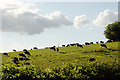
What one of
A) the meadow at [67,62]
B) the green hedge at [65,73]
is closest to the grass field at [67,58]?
the meadow at [67,62]

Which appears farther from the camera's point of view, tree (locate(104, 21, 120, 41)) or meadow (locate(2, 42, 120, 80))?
tree (locate(104, 21, 120, 41))

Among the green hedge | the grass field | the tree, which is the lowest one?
the green hedge

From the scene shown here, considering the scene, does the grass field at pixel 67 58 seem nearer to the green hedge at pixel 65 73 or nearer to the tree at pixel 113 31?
the green hedge at pixel 65 73

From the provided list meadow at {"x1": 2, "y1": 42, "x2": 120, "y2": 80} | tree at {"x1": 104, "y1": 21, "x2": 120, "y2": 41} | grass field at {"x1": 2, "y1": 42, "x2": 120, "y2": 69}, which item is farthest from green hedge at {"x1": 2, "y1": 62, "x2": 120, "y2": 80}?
tree at {"x1": 104, "y1": 21, "x2": 120, "y2": 41}

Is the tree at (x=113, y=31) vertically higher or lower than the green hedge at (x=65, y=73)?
higher

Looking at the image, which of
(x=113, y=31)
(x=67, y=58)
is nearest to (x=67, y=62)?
(x=67, y=58)

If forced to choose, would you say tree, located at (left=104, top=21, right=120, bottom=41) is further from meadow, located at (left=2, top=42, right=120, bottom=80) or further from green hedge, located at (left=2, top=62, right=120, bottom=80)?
green hedge, located at (left=2, top=62, right=120, bottom=80)

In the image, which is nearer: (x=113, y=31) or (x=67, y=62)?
(x=67, y=62)

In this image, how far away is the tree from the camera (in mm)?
90137

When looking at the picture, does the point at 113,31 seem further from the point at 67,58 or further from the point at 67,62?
the point at 67,62

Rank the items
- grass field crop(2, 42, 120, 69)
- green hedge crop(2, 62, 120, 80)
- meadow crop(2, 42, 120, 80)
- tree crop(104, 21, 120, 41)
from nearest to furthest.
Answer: green hedge crop(2, 62, 120, 80)
meadow crop(2, 42, 120, 80)
grass field crop(2, 42, 120, 69)
tree crop(104, 21, 120, 41)

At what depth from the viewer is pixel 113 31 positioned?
298ft

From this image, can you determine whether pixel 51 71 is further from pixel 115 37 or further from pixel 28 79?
pixel 115 37

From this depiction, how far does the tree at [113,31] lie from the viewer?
90.1 metres
